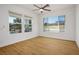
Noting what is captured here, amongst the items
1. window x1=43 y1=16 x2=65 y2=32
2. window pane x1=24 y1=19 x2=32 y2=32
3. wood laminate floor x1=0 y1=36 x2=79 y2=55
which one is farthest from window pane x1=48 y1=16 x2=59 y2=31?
window pane x1=24 y1=19 x2=32 y2=32

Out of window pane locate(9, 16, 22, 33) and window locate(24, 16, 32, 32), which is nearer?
window pane locate(9, 16, 22, 33)

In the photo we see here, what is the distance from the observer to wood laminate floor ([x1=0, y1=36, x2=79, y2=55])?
1.30 m

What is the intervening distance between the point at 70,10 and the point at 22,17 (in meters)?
0.92

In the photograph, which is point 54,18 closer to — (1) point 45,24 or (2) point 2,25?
(1) point 45,24

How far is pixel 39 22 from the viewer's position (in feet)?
5.20

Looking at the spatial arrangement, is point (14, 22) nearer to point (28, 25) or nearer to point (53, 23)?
point (28, 25)

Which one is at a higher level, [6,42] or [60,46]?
[6,42]

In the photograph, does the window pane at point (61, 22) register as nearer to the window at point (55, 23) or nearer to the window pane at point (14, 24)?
the window at point (55, 23)

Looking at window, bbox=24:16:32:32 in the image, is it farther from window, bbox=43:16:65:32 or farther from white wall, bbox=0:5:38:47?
window, bbox=43:16:65:32

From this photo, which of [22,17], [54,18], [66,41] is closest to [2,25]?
[22,17]

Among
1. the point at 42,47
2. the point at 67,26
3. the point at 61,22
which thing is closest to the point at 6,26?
the point at 42,47

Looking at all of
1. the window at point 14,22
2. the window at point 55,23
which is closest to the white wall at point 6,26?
the window at point 14,22

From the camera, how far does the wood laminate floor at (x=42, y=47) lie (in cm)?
130

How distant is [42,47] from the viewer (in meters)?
1.46
